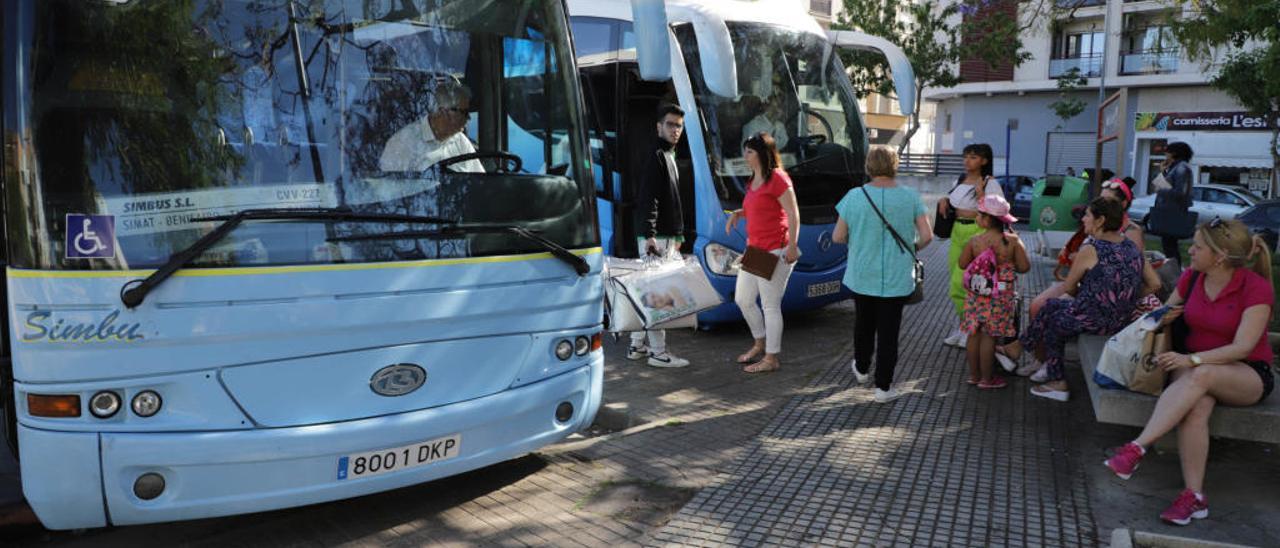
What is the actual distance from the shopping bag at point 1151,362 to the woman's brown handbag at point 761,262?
2.76 m

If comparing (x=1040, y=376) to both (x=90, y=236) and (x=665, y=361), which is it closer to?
(x=665, y=361)

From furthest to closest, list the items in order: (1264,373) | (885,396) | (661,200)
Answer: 1. (661,200)
2. (885,396)
3. (1264,373)

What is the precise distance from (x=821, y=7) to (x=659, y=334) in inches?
1993

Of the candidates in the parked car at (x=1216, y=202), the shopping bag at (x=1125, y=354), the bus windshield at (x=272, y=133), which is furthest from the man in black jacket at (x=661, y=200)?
the parked car at (x=1216, y=202)

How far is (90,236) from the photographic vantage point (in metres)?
3.45

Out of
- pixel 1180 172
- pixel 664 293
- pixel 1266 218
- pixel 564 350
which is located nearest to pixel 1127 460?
pixel 564 350

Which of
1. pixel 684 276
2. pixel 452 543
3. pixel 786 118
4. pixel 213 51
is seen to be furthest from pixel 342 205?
pixel 786 118

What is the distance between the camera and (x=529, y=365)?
4414mm

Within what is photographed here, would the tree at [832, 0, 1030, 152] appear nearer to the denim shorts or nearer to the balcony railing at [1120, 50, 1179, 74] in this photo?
the balcony railing at [1120, 50, 1179, 74]

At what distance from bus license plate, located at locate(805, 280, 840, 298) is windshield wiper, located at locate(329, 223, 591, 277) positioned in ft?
14.2

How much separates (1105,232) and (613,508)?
3.65m

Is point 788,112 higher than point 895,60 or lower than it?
lower

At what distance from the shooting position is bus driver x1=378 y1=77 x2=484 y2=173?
4.10 m

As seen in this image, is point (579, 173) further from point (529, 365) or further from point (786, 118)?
point (786, 118)
